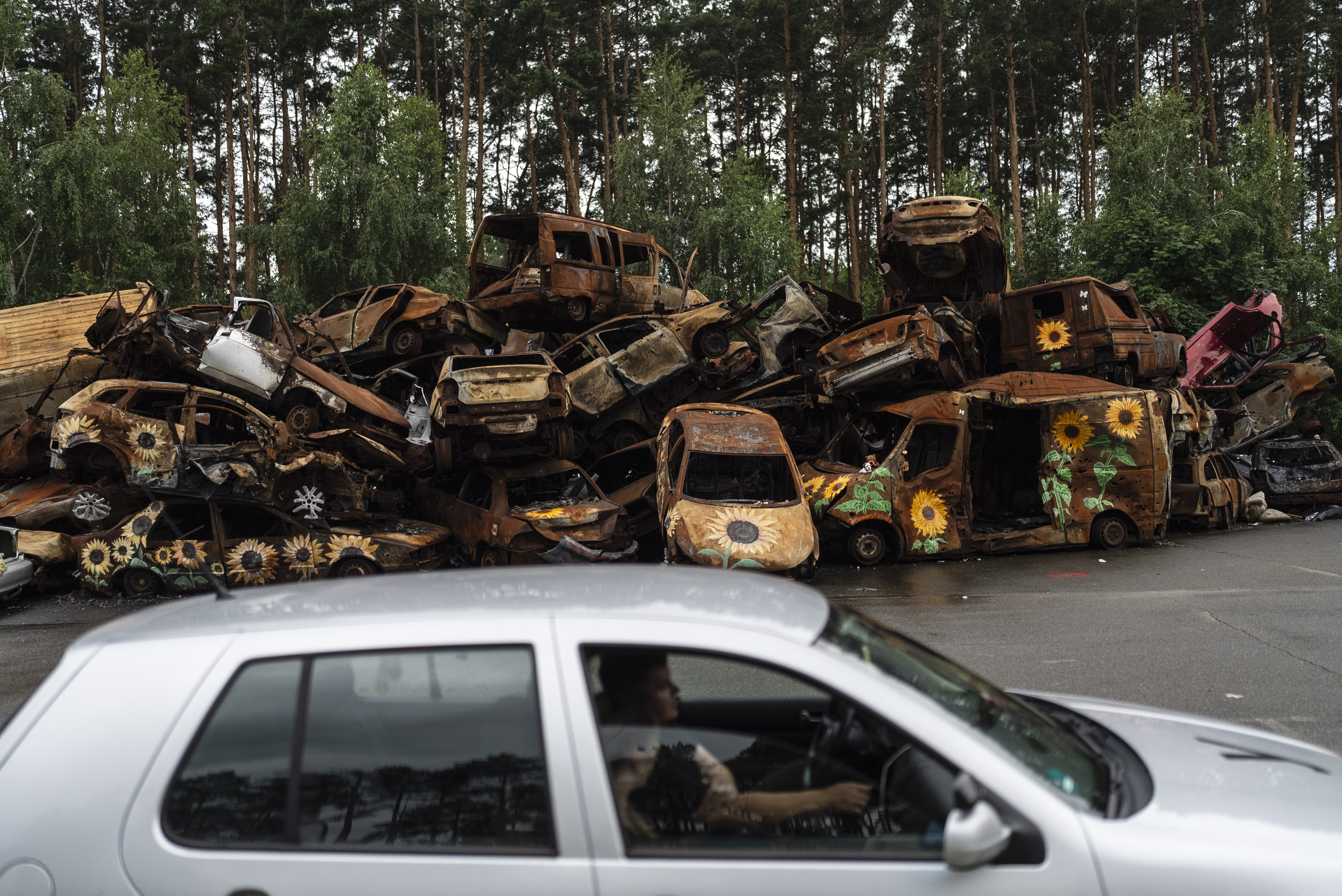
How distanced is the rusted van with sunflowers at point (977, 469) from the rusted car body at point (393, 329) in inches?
260

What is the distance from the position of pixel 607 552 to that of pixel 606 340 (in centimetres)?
467

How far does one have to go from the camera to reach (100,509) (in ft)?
35.9

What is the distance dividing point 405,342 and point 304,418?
12.1 feet

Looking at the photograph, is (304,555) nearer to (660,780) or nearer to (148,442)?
(148,442)

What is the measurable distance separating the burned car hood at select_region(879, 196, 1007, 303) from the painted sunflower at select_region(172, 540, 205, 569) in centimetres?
1236

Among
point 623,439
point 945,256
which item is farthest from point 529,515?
point 945,256

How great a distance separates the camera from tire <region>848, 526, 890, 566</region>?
41.1 feet

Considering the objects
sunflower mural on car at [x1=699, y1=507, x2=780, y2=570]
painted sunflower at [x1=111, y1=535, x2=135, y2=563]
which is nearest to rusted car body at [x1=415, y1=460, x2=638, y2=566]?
sunflower mural on car at [x1=699, y1=507, x2=780, y2=570]

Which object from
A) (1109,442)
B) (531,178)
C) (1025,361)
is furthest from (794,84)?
(1109,442)

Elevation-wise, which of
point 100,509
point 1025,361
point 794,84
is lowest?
point 100,509

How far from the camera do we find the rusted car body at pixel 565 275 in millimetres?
15492

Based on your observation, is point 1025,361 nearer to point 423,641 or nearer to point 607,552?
point 607,552

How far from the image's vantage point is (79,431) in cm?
1040

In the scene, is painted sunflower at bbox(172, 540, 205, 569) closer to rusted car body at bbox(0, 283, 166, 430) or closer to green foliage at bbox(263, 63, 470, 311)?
rusted car body at bbox(0, 283, 166, 430)
